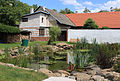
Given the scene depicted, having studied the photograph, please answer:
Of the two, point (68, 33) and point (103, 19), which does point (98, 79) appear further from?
point (103, 19)

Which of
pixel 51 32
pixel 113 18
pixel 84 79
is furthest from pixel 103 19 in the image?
pixel 84 79

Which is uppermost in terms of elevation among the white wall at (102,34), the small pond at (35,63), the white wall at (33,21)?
the white wall at (33,21)

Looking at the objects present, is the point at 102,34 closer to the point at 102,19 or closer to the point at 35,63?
the point at 102,19

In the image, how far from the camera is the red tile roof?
26.1 meters

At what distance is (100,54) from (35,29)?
1975 cm

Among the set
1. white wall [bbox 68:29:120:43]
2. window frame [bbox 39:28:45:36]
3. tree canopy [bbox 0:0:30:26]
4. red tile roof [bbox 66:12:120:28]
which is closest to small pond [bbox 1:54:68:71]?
white wall [bbox 68:29:120:43]

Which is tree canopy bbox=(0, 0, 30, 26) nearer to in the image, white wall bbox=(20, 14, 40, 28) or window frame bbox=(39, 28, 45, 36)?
white wall bbox=(20, 14, 40, 28)

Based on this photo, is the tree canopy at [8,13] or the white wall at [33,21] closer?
the white wall at [33,21]

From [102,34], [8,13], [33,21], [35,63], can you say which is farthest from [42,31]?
[35,63]

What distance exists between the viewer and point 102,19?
27.9 metres

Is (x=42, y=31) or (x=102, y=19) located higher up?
(x=102, y=19)

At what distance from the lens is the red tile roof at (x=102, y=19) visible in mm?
26100

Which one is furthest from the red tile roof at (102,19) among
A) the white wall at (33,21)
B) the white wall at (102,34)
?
the white wall at (33,21)

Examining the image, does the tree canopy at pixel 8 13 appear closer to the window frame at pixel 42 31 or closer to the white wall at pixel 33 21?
the white wall at pixel 33 21
